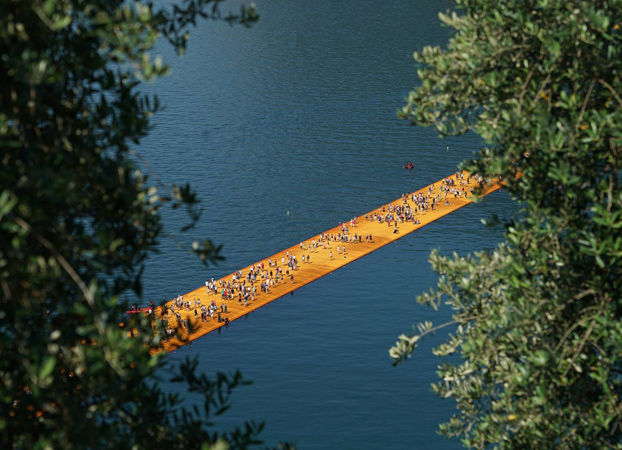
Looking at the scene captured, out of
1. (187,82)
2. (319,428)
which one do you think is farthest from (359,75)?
(319,428)

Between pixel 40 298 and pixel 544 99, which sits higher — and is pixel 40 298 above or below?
below

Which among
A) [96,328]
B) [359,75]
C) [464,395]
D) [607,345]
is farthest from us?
[359,75]

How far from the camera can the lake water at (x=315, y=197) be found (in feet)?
224

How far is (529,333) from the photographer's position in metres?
17.4

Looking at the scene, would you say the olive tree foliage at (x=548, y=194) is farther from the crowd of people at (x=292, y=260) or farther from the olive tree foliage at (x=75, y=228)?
the crowd of people at (x=292, y=260)

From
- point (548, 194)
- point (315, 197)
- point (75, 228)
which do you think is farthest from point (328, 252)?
point (75, 228)

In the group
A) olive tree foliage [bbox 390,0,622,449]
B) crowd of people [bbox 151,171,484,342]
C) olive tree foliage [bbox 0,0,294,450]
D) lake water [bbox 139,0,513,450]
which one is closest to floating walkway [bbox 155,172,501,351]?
crowd of people [bbox 151,171,484,342]

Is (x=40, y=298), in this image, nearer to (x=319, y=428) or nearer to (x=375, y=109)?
(x=319, y=428)

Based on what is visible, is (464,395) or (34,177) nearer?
(34,177)

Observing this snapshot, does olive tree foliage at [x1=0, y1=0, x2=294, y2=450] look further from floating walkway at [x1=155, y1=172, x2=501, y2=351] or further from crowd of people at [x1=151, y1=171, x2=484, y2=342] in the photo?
floating walkway at [x1=155, y1=172, x2=501, y2=351]

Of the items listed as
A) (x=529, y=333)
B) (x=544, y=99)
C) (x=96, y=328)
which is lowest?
(x=96, y=328)

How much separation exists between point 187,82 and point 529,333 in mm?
142192

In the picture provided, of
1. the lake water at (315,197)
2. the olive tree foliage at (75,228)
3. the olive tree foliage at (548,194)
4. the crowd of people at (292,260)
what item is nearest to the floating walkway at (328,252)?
the crowd of people at (292,260)

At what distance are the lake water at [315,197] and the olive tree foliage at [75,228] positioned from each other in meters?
19.2
